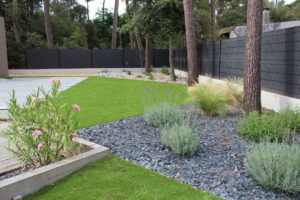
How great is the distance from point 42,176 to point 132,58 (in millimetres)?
19252

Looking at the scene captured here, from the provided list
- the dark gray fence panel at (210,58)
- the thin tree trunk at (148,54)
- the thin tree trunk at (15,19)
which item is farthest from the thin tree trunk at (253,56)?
the thin tree trunk at (15,19)

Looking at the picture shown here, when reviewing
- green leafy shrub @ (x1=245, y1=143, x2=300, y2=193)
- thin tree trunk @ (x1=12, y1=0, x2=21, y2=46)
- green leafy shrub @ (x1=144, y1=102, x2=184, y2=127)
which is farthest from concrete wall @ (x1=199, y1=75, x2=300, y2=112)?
thin tree trunk @ (x1=12, y1=0, x2=21, y2=46)

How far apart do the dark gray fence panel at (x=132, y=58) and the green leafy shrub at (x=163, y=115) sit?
55.7ft

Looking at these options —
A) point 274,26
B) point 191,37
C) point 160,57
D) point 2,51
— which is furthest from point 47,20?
point 274,26

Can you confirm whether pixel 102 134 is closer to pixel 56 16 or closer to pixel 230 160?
pixel 230 160

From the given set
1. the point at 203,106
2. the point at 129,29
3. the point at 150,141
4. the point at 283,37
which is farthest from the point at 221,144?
the point at 129,29

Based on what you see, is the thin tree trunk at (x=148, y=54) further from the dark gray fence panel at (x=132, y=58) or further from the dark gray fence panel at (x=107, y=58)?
the dark gray fence panel at (x=107, y=58)

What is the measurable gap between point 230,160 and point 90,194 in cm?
167

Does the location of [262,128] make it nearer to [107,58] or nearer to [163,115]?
[163,115]

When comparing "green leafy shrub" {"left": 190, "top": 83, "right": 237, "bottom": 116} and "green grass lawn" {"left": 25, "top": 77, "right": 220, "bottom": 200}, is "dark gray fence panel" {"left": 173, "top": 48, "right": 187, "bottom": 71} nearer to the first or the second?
"green leafy shrub" {"left": 190, "top": 83, "right": 237, "bottom": 116}

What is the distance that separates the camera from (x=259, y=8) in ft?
16.5

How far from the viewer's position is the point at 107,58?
70.5ft

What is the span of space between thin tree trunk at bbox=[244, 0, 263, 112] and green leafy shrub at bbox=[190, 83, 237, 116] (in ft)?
1.35

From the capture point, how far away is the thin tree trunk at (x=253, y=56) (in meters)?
5.06
